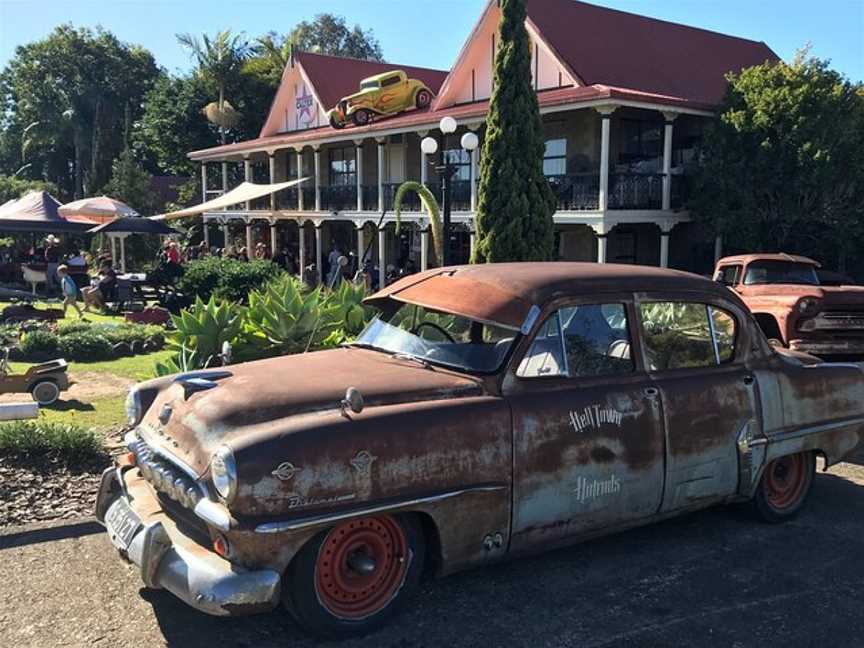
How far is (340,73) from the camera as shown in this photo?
1187 inches

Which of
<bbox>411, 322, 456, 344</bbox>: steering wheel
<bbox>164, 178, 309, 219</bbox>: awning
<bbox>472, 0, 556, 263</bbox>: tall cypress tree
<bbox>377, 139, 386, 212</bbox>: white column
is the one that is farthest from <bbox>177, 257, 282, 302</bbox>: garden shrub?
<bbox>411, 322, 456, 344</bbox>: steering wheel

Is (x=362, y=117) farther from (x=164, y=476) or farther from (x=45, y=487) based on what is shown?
(x=164, y=476)

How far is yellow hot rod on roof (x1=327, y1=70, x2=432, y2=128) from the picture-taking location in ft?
79.6

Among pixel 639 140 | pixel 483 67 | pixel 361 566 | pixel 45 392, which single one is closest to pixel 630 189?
pixel 639 140

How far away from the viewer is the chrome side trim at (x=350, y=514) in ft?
11.2

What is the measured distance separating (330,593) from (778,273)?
944 cm

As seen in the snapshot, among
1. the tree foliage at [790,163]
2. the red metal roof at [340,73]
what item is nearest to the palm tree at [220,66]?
the red metal roof at [340,73]

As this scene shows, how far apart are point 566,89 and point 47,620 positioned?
1775 cm

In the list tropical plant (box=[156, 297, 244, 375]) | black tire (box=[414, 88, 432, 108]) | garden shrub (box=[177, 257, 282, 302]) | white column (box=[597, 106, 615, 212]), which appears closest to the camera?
tropical plant (box=[156, 297, 244, 375])

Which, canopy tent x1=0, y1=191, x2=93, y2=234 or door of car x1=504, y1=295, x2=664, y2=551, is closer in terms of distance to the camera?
door of car x1=504, y1=295, x2=664, y2=551

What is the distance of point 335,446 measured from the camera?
11.7 ft

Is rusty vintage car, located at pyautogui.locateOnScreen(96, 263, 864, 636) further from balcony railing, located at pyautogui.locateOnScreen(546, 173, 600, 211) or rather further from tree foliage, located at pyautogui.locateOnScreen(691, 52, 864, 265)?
balcony railing, located at pyautogui.locateOnScreen(546, 173, 600, 211)

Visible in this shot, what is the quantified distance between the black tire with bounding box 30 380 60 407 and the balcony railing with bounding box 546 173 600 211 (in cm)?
1273

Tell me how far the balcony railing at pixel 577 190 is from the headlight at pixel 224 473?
51.6 feet
